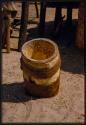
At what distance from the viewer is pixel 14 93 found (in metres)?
7.01

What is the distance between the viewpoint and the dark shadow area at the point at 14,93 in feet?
22.3

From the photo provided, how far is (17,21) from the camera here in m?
9.77

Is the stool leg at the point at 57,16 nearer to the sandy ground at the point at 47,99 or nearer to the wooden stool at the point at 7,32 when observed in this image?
the sandy ground at the point at 47,99

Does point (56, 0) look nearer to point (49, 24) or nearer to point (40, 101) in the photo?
point (49, 24)

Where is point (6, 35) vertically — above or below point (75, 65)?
above

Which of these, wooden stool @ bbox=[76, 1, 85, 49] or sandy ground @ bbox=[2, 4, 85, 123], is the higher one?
wooden stool @ bbox=[76, 1, 85, 49]

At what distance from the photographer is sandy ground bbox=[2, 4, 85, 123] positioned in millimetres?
6312

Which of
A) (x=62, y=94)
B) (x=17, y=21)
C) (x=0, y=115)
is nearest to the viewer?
(x=0, y=115)

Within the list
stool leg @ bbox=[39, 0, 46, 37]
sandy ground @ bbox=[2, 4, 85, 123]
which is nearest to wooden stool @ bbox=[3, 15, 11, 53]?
sandy ground @ bbox=[2, 4, 85, 123]

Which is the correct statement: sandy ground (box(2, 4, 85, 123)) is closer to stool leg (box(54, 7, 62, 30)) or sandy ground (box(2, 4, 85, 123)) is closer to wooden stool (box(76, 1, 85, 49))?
wooden stool (box(76, 1, 85, 49))

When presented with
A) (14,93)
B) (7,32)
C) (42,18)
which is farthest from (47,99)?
(42,18)

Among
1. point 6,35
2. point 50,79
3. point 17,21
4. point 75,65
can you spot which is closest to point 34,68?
point 50,79

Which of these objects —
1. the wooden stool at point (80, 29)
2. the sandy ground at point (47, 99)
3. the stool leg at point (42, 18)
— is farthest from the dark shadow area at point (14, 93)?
the stool leg at point (42, 18)

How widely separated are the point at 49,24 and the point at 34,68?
138 inches
